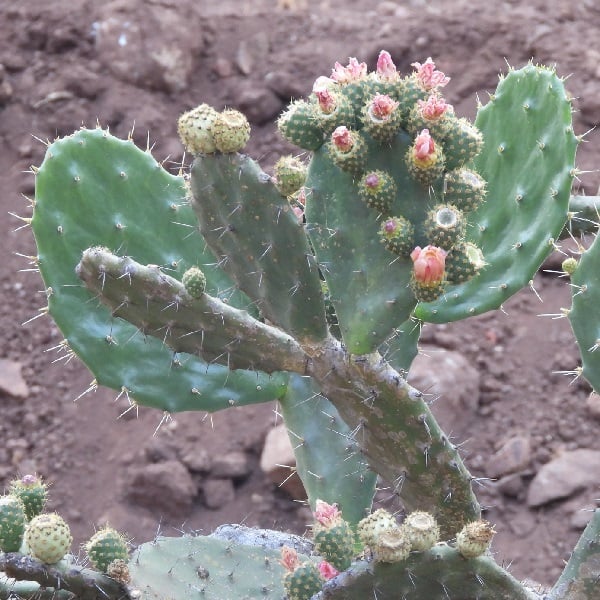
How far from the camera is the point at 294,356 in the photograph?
69.9 inches

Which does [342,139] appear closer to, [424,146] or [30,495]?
[424,146]

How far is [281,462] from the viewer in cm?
301

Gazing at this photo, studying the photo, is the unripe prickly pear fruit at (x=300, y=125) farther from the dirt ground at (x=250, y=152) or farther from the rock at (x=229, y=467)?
the rock at (x=229, y=467)

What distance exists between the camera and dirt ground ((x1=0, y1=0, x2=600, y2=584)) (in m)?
3.09

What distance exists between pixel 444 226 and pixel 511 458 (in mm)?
1670

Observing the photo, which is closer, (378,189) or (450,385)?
(378,189)

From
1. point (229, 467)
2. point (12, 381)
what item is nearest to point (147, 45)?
point (12, 381)

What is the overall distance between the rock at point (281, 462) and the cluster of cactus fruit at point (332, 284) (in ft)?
2.66

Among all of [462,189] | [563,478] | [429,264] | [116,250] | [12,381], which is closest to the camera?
[429,264]

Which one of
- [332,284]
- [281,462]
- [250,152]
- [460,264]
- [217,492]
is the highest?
[460,264]

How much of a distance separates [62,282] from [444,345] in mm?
1694

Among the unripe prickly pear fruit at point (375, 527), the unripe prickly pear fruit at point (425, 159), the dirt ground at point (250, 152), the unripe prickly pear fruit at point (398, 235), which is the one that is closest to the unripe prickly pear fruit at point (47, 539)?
the unripe prickly pear fruit at point (375, 527)

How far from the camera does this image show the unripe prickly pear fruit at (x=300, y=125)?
1.65m

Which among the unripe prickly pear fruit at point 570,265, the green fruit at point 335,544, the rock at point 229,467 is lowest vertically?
the rock at point 229,467
